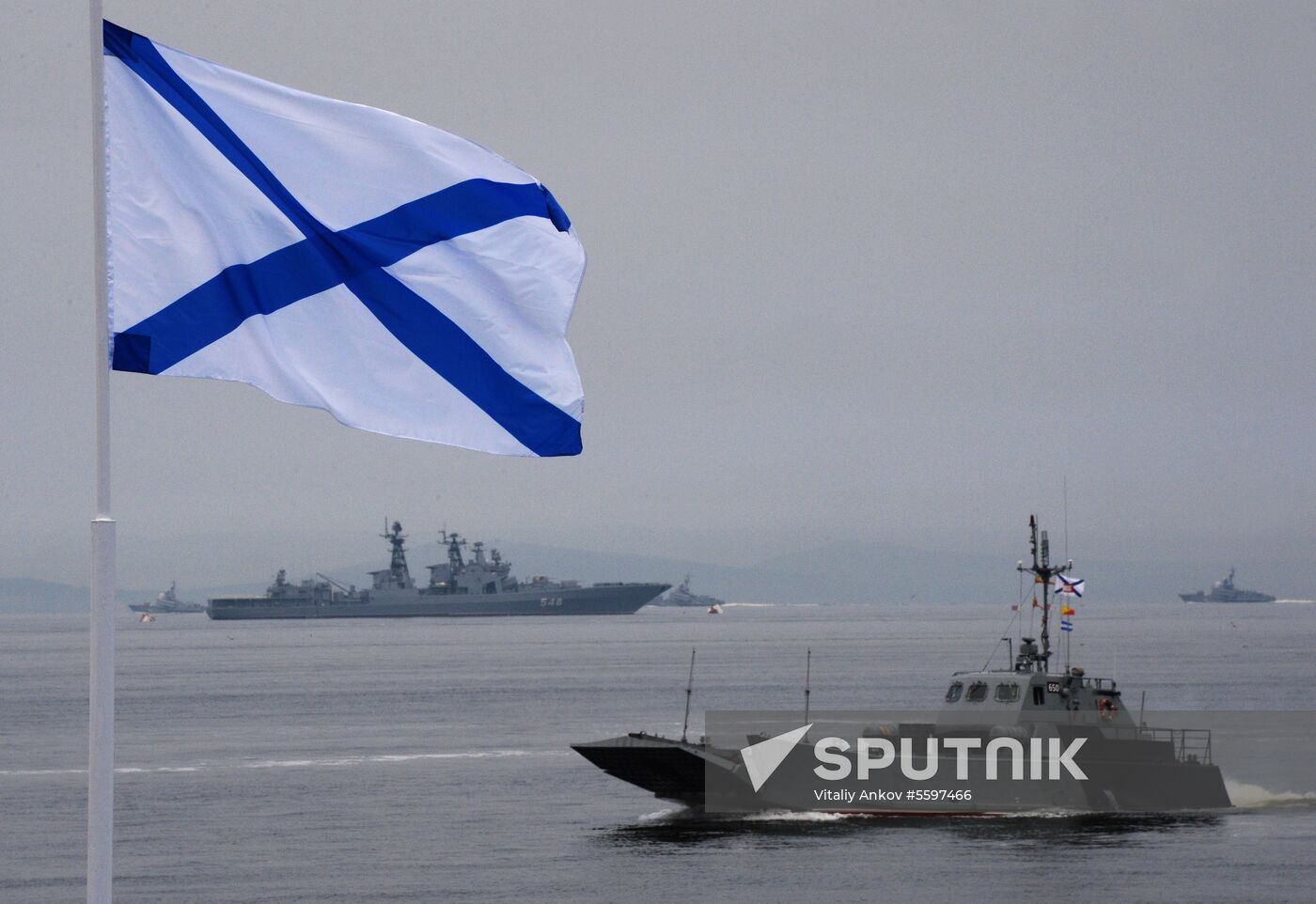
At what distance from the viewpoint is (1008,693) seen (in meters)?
39.5

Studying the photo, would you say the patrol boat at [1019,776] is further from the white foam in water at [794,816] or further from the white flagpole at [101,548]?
the white flagpole at [101,548]

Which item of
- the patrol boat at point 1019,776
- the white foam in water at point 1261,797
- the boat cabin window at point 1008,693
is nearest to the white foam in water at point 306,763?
the patrol boat at point 1019,776

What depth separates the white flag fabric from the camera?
28.0 feet

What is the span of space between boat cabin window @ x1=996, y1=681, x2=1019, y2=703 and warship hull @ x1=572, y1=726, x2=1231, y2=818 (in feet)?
11.7

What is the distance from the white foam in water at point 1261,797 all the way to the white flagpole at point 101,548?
45.0 meters

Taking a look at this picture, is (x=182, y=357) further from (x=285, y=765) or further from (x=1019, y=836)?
(x=285, y=765)

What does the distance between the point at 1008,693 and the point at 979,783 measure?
3948mm

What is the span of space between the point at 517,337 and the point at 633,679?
101622mm

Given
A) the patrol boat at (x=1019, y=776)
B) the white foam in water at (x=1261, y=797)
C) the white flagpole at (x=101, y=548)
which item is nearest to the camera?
the white flagpole at (x=101, y=548)

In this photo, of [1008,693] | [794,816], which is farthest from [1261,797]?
[794,816]

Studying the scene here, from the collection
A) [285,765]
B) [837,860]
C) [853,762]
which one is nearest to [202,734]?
[285,765]

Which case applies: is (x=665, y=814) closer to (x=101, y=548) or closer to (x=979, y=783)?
(x=979, y=783)

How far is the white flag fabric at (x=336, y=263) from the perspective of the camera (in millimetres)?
8547

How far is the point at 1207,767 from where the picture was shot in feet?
144
